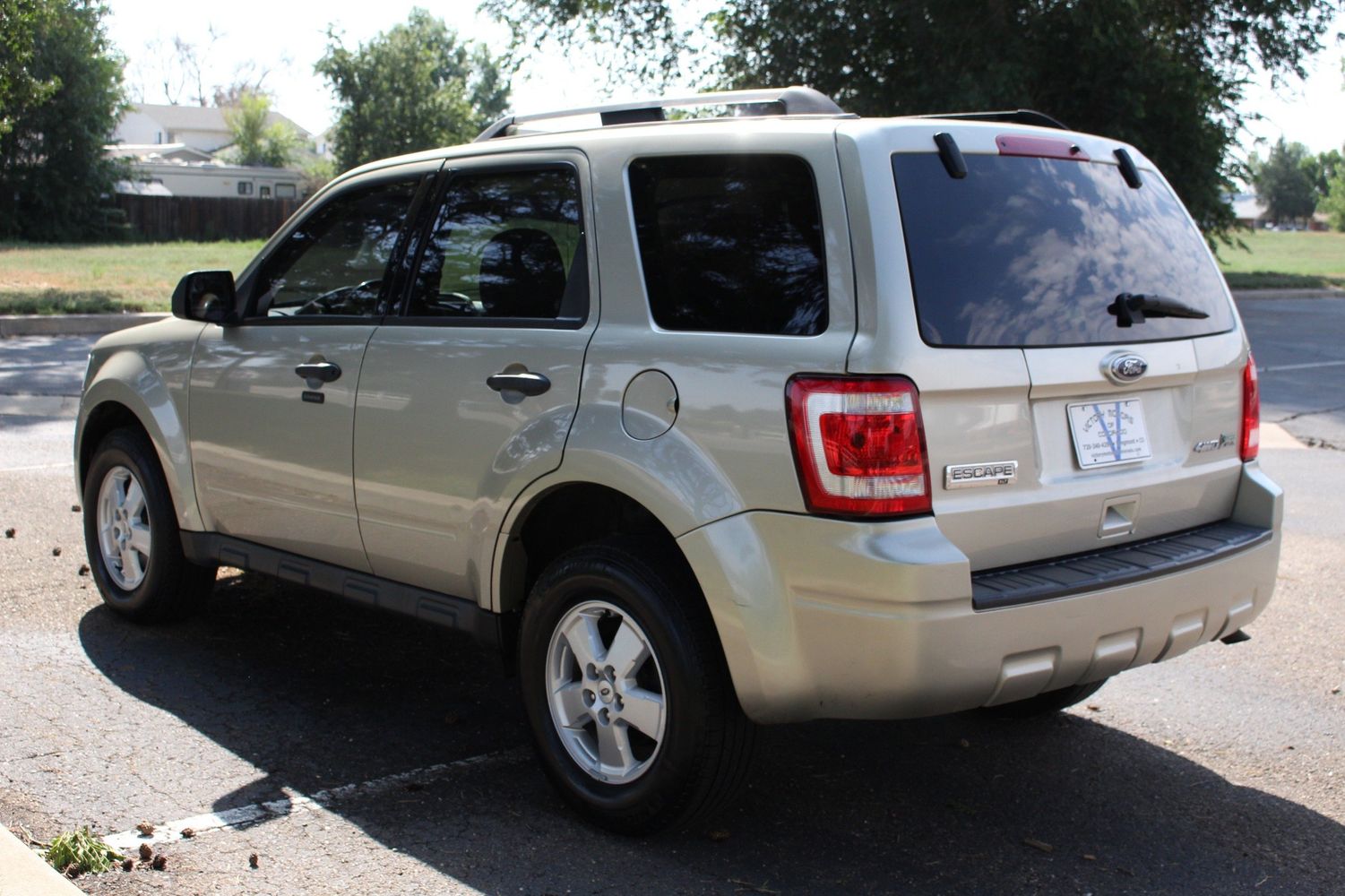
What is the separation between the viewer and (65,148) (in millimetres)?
45062

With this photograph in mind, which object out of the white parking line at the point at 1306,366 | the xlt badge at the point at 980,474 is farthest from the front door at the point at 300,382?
the white parking line at the point at 1306,366

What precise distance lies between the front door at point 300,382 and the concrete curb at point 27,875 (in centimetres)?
148

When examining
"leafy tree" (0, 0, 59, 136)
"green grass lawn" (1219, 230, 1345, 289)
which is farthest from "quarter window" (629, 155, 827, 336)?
"green grass lawn" (1219, 230, 1345, 289)

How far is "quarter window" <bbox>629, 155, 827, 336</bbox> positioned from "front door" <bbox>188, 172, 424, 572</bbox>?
1.19 metres

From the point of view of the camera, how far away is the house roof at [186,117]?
4124 inches

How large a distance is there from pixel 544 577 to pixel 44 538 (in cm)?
416

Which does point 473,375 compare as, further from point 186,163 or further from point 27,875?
point 186,163

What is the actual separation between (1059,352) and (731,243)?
90cm

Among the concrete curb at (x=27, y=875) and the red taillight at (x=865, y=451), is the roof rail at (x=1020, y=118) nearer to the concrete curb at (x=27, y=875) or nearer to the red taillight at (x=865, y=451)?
the red taillight at (x=865, y=451)

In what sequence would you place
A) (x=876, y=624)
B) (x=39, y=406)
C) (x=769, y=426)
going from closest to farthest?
(x=876, y=624), (x=769, y=426), (x=39, y=406)

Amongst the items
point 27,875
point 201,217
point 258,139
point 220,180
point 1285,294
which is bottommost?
point 1285,294

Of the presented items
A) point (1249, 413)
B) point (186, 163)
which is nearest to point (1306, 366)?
point (1249, 413)

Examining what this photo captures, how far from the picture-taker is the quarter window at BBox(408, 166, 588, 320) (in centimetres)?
415

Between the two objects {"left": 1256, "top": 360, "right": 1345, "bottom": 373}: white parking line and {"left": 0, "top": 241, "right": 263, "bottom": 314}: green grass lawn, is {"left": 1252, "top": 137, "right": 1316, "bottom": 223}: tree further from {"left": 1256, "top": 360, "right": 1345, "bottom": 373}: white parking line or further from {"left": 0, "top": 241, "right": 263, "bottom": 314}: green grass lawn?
{"left": 1256, "top": 360, "right": 1345, "bottom": 373}: white parking line
